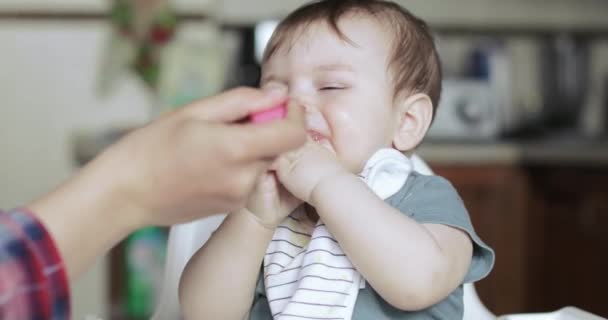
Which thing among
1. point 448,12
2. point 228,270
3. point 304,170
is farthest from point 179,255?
point 448,12

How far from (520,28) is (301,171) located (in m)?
2.38

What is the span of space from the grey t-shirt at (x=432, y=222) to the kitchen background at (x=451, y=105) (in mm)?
1458

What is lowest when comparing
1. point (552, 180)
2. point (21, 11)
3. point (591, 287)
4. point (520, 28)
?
point (591, 287)

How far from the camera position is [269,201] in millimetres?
893

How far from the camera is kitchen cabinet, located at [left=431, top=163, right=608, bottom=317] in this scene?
2445mm

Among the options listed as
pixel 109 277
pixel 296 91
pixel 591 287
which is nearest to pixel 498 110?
pixel 591 287

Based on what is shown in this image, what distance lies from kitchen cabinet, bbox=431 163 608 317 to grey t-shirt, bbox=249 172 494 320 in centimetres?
148

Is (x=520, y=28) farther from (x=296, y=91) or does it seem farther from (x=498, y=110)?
(x=296, y=91)

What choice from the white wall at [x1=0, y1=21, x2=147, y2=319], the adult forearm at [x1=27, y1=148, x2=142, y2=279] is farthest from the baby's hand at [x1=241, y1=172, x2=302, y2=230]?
the white wall at [x1=0, y1=21, x2=147, y2=319]

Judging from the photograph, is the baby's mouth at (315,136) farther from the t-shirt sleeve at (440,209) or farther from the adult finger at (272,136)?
the adult finger at (272,136)

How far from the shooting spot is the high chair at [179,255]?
1152mm

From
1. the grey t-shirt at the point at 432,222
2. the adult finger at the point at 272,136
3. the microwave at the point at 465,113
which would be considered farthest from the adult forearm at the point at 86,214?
the microwave at the point at 465,113

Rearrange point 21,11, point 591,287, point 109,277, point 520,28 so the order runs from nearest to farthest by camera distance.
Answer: point 591,287, point 109,277, point 21,11, point 520,28

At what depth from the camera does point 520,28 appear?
10.0 ft
